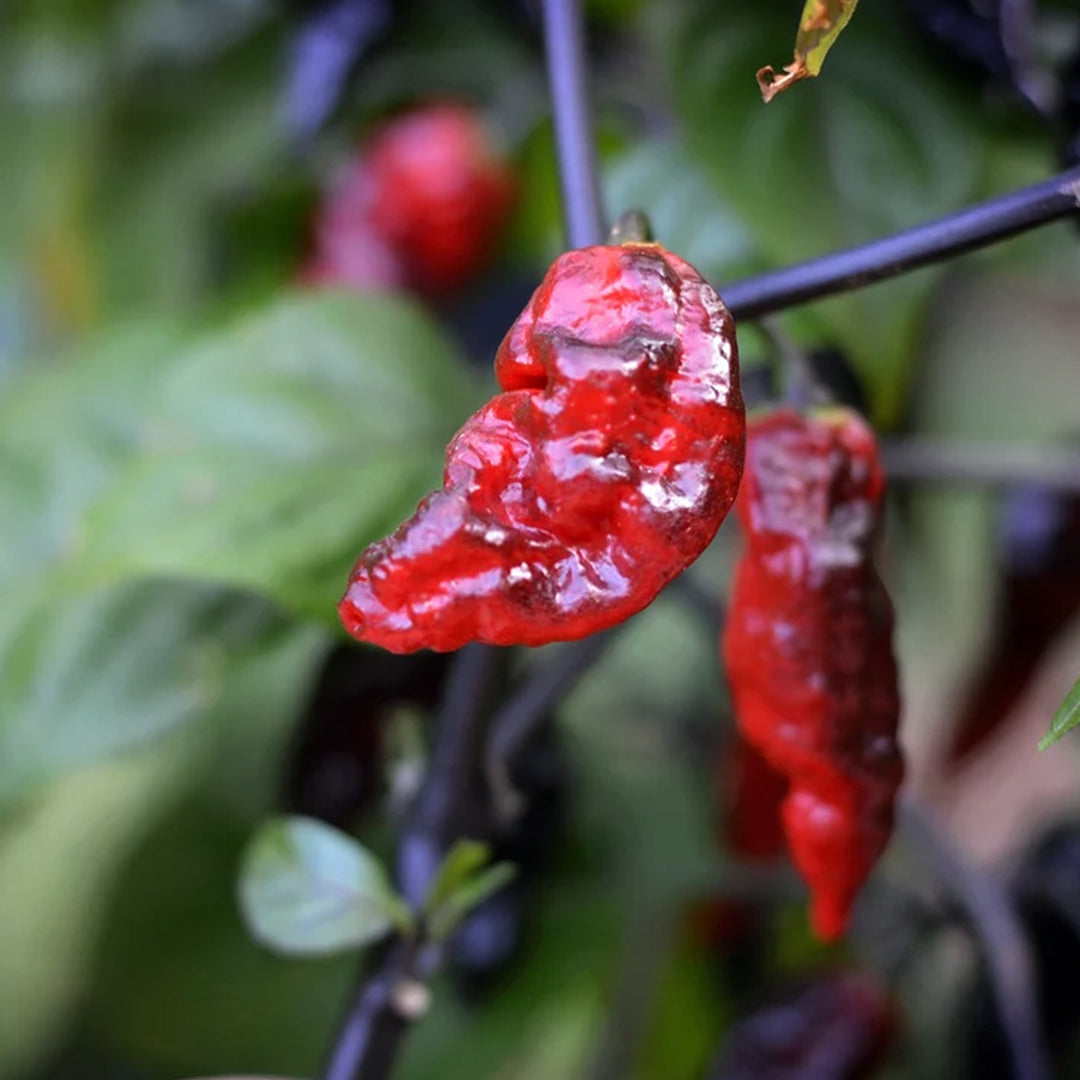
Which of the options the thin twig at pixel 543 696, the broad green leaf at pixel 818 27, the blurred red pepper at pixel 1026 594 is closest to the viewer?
the broad green leaf at pixel 818 27

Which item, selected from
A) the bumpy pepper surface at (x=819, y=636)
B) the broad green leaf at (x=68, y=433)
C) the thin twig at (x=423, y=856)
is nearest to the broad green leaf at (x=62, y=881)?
the broad green leaf at (x=68, y=433)

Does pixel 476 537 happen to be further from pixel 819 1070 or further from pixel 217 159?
pixel 217 159

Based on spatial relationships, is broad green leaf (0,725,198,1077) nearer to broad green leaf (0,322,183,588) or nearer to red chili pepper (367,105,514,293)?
broad green leaf (0,322,183,588)

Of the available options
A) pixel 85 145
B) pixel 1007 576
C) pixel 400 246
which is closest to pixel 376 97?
pixel 400 246

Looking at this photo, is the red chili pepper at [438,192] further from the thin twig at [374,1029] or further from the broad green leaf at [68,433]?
the thin twig at [374,1029]

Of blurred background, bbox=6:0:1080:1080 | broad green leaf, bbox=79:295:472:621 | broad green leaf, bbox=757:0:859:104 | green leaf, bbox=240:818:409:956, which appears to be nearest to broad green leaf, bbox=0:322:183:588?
blurred background, bbox=6:0:1080:1080

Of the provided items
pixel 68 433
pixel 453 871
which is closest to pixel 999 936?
pixel 453 871
